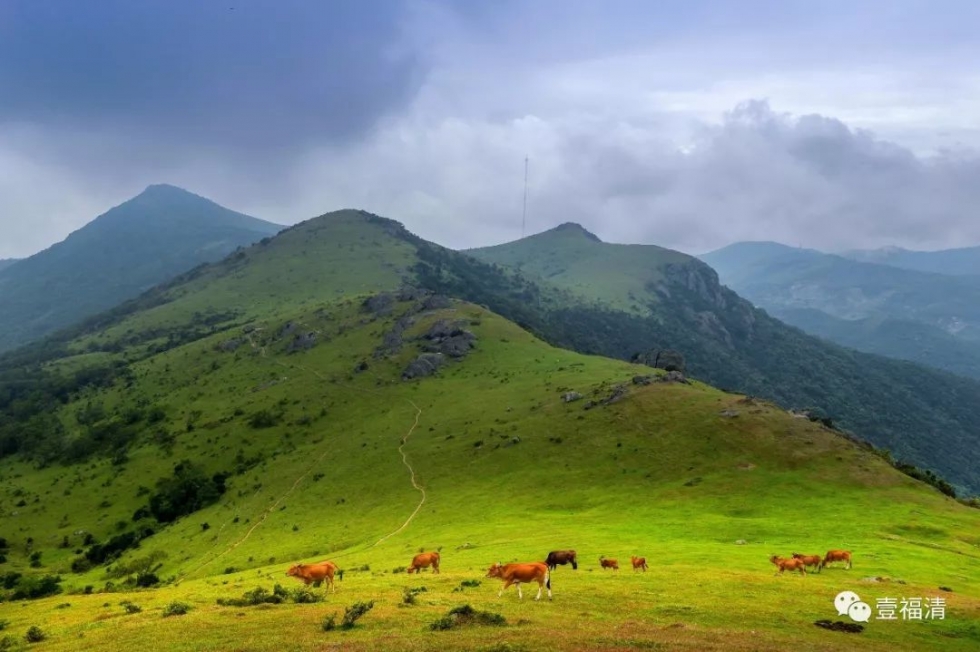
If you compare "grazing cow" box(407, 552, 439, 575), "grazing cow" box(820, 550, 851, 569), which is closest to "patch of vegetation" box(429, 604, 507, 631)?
"grazing cow" box(407, 552, 439, 575)

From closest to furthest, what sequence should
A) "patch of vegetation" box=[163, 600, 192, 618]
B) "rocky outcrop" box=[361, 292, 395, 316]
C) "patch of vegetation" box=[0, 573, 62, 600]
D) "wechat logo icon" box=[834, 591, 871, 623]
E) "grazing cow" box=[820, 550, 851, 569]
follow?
1. "wechat logo icon" box=[834, 591, 871, 623]
2. "patch of vegetation" box=[163, 600, 192, 618]
3. "grazing cow" box=[820, 550, 851, 569]
4. "patch of vegetation" box=[0, 573, 62, 600]
5. "rocky outcrop" box=[361, 292, 395, 316]

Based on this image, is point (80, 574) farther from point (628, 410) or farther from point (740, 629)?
point (740, 629)

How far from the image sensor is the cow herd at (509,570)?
29031 mm

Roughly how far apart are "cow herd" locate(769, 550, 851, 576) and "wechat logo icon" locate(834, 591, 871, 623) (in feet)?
23.2

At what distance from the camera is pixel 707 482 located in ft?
215

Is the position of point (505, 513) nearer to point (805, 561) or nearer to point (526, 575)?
point (805, 561)

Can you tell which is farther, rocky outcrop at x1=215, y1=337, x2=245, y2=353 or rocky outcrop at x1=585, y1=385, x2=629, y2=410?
rocky outcrop at x1=215, y1=337, x2=245, y2=353

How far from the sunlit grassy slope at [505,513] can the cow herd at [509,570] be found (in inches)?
35.3

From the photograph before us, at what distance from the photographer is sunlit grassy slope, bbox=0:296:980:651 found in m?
25.1

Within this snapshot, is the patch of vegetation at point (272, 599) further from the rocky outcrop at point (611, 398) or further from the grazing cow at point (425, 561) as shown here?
the rocky outcrop at point (611, 398)

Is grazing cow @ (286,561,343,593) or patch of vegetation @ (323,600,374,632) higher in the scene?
patch of vegetation @ (323,600,374,632)

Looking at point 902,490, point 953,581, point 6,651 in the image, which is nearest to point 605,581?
point 953,581

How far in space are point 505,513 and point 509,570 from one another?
36.1 m

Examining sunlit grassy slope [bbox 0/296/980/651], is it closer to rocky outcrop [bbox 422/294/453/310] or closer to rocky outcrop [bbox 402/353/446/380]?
rocky outcrop [bbox 402/353/446/380]
